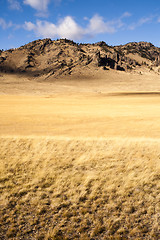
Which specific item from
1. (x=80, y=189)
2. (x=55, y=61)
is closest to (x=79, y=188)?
(x=80, y=189)

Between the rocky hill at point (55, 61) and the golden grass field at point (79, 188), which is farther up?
the rocky hill at point (55, 61)

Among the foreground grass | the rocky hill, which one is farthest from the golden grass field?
the rocky hill

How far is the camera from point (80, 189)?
21.8 ft

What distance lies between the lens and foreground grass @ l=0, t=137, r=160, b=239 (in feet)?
16.7

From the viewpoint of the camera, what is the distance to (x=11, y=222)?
5.25 metres

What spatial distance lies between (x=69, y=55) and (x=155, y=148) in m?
131

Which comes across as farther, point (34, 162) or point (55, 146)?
point (55, 146)

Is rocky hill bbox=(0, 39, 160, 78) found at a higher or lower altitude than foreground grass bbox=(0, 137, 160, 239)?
higher

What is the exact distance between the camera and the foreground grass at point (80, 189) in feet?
16.7

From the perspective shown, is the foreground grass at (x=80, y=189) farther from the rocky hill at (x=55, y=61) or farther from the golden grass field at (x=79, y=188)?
the rocky hill at (x=55, y=61)

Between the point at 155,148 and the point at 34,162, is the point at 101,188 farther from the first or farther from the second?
the point at 155,148

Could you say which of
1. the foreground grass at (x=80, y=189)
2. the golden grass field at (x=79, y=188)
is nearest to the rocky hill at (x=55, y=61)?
the golden grass field at (x=79, y=188)

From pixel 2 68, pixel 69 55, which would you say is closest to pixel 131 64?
pixel 69 55

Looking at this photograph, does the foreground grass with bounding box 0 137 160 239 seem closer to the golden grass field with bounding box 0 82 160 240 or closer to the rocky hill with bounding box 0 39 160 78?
the golden grass field with bounding box 0 82 160 240
